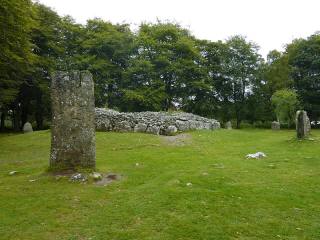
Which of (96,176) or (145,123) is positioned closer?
(96,176)

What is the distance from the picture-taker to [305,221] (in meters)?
8.11

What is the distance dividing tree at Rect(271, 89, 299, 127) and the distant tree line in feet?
0.40

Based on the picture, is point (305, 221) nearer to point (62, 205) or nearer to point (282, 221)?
point (282, 221)

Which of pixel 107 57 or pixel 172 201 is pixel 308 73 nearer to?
pixel 107 57

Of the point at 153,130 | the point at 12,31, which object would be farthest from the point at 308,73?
the point at 12,31

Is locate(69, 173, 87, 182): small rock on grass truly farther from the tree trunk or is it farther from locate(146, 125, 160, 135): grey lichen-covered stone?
the tree trunk

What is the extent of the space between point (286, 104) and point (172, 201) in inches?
1496

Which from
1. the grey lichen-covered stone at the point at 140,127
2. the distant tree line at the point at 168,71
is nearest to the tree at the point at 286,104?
the distant tree line at the point at 168,71

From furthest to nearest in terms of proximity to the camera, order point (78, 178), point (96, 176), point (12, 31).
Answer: point (12, 31)
point (96, 176)
point (78, 178)

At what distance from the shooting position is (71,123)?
12430 millimetres

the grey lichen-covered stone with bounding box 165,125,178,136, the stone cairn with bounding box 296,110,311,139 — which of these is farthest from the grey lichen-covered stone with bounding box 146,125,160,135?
the stone cairn with bounding box 296,110,311,139

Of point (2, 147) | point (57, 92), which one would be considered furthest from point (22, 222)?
point (2, 147)

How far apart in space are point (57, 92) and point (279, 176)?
8384 millimetres

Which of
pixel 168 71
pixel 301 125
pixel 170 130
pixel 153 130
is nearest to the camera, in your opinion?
pixel 301 125
